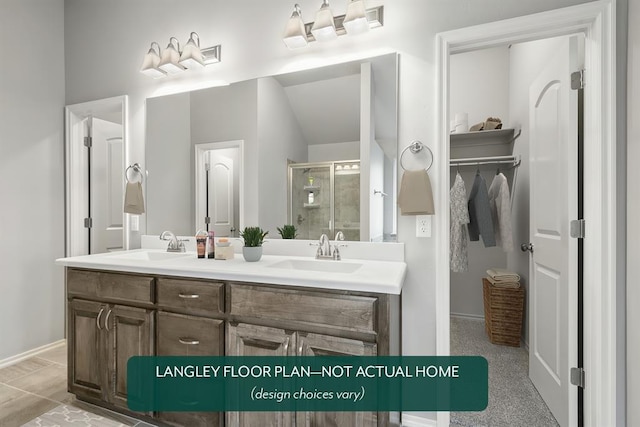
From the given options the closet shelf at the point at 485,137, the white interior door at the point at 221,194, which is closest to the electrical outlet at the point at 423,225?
the white interior door at the point at 221,194

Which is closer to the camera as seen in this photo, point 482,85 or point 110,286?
point 110,286

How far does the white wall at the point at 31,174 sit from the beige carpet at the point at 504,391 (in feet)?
10.7

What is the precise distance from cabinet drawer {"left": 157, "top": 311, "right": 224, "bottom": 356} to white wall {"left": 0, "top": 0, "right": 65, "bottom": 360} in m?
1.82

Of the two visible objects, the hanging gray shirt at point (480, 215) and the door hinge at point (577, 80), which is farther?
the hanging gray shirt at point (480, 215)

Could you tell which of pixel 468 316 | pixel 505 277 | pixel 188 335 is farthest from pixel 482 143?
pixel 188 335

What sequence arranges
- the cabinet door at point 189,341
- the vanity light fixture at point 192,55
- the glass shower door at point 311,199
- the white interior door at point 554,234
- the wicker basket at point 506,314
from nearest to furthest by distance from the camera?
the cabinet door at point 189,341, the white interior door at point 554,234, the glass shower door at point 311,199, the vanity light fixture at point 192,55, the wicker basket at point 506,314

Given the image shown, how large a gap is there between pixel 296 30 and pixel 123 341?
2.03m

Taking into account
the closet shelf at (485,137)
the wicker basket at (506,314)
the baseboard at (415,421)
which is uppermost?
the closet shelf at (485,137)

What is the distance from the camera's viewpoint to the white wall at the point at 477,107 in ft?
10.8

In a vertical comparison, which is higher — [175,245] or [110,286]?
[175,245]

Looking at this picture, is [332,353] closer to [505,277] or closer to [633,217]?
[633,217]

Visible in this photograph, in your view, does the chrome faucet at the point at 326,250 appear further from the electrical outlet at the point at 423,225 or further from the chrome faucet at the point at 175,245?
the chrome faucet at the point at 175,245

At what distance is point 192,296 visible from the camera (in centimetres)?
155

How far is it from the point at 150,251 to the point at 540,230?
269 cm
